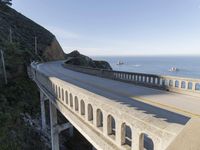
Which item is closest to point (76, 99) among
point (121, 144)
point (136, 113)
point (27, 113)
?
point (121, 144)

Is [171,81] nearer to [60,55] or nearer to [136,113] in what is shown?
[136,113]

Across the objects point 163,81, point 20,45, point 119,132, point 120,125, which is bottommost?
point 119,132

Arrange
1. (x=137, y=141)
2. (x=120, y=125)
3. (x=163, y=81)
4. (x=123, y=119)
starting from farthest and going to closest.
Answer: (x=163, y=81), (x=120, y=125), (x=123, y=119), (x=137, y=141)

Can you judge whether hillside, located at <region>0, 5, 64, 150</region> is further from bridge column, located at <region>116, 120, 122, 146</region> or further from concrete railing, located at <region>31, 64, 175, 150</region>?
bridge column, located at <region>116, 120, 122, 146</region>

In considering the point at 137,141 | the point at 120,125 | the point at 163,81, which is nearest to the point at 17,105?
the point at 163,81

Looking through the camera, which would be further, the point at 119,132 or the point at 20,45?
the point at 20,45

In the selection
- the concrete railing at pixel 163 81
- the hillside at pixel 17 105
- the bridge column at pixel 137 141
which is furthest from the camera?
the hillside at pixel 17 105

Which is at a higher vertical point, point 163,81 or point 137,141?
point 163,81

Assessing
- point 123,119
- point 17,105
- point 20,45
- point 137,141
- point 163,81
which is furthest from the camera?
point 20,45

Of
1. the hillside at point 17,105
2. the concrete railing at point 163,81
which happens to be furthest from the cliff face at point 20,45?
the concrete railing at point 163,81

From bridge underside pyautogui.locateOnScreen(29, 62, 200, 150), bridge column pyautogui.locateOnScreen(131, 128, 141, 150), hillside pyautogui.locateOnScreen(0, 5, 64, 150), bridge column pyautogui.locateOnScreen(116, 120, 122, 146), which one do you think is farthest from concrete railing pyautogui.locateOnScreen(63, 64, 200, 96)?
hillside pyautogui.locateOnScreen(0, 5, 64, 150)

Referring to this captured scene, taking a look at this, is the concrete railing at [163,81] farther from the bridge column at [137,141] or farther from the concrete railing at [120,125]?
the bridge column at [137,141]

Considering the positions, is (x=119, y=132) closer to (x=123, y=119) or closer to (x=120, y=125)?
(x=120, y=125)
